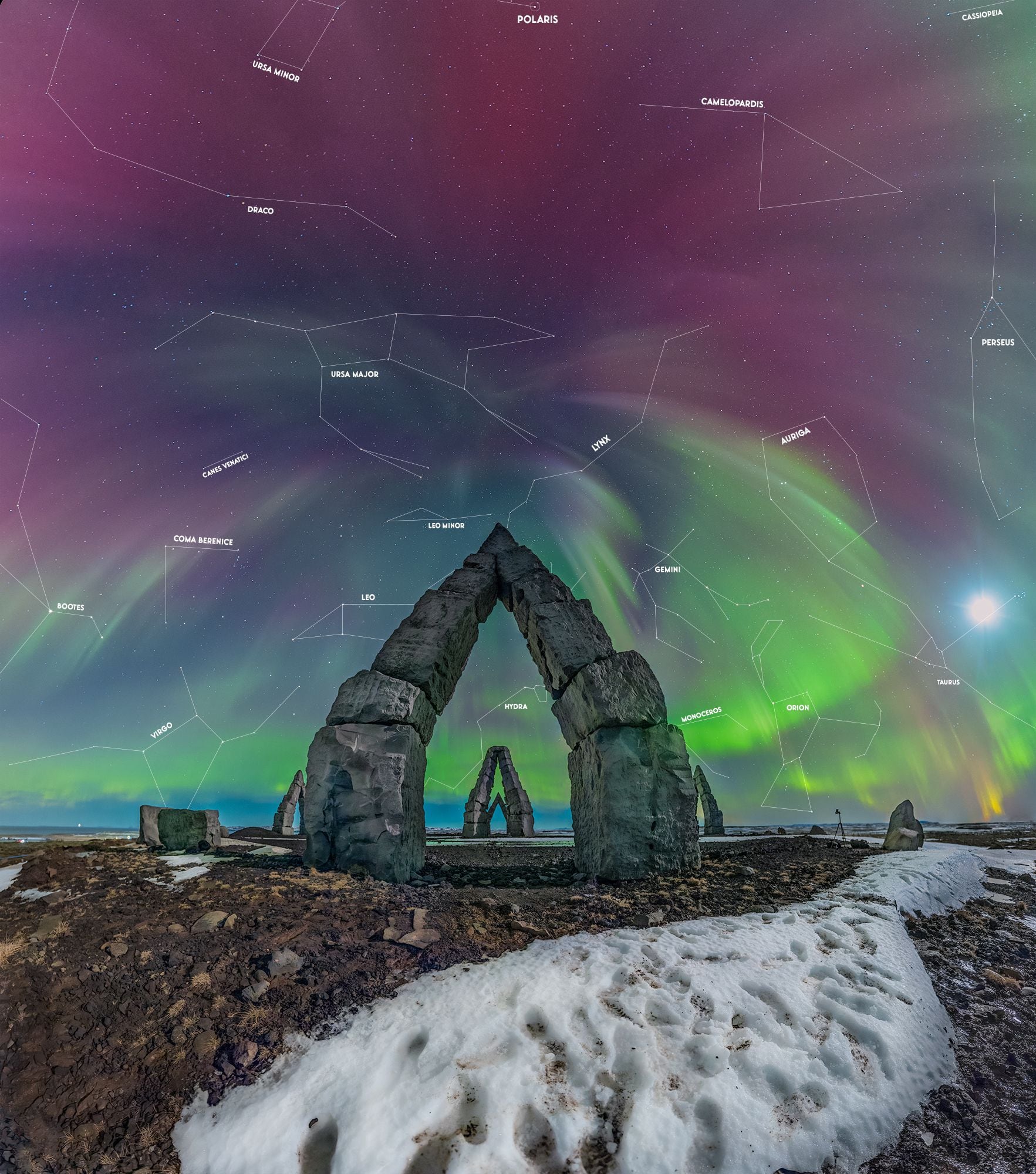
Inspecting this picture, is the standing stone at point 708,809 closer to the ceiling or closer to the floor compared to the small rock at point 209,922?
closer to the ceiling

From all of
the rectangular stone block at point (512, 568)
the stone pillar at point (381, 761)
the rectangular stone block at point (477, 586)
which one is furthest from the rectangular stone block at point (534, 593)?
the stone pillar at point (381, 761)

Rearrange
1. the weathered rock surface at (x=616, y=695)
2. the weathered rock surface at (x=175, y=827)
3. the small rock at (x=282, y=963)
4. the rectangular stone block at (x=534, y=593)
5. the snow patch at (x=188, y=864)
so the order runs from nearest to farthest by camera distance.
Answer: the small rock at (x=282, y=963) → the snow patch at (x=188, y=864) → the weathered rock surface at (x=616, y=695) → the rectangular stone block at (x=534, y=593) → the weathered rock surface at (x=175, y=827)

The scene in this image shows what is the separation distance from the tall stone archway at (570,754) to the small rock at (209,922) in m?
2.14

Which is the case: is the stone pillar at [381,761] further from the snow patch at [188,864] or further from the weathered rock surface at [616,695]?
the weathered rock surface at [616,695]

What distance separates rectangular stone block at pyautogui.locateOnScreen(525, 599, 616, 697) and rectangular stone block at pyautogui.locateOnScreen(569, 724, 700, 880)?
1.13m

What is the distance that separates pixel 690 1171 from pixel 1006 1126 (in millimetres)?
1621

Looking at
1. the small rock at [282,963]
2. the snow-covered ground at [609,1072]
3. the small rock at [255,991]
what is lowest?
the snow-covered ground at [609,1072]

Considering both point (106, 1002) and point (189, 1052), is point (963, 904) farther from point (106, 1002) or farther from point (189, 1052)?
point (106, 1002)

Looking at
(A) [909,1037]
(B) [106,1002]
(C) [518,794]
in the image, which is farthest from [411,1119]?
(C) [518,794]

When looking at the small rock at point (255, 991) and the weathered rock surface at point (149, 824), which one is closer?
the small rock at point (255, 991)

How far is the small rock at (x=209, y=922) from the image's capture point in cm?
411

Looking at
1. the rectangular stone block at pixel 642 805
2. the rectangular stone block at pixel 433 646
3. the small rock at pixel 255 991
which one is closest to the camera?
the small rock at pixel 255 991

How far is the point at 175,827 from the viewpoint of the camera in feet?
31.4

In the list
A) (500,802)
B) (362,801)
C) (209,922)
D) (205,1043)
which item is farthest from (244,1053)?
(500,802)
